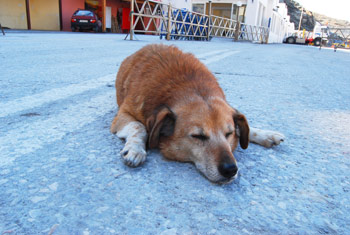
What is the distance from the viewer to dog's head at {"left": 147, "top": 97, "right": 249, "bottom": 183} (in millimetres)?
1895

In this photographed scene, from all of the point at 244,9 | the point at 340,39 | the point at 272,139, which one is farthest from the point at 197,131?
the point at 340,39

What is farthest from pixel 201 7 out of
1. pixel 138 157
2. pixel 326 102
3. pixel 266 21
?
Answer: pixel 138 157

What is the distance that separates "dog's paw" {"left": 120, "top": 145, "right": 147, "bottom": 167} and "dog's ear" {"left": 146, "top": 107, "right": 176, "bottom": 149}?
0.40 feet

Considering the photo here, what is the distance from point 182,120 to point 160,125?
0.53ft

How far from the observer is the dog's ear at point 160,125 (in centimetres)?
202

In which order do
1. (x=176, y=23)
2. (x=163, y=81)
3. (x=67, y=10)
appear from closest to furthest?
(x=163, y=81) → (x=176, y=23) → (x=67, y=10)

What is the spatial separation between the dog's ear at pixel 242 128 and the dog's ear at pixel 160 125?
50 cm

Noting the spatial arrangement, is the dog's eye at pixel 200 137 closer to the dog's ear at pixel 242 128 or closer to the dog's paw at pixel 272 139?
the dog's ear at pixel 242 128

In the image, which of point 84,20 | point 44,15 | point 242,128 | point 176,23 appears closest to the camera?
point 242,128

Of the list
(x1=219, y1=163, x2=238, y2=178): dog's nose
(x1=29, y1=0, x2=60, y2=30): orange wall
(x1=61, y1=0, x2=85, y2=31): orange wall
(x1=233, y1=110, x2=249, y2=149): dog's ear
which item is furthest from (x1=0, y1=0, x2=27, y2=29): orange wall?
(x1=219, y1=163, x2=238, y2=178): dog's nose

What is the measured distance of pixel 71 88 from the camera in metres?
3.72

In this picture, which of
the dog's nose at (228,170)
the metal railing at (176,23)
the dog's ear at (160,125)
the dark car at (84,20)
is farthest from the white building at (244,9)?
the dog's nose at (228,170)

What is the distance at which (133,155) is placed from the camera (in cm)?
189

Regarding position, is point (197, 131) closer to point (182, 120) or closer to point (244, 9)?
point (182, 120)
